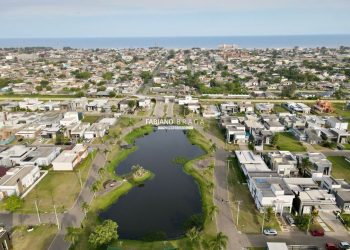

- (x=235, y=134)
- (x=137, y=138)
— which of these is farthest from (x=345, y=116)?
(x=137, y=138)

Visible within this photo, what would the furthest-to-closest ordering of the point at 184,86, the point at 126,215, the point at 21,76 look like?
the point at 21,76 → the point at 184,86 → the point at 126,215

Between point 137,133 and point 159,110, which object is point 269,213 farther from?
point 159,110

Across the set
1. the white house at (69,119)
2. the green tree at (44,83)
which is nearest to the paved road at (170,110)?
the white house at (69,119)

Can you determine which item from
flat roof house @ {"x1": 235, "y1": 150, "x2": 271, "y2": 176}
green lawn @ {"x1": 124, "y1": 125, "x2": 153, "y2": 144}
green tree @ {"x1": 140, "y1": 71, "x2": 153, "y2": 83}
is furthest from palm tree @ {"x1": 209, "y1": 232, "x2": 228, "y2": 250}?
green tree @ {"x1": 140, "y1": 71, "x2": 153, "y2": 83}

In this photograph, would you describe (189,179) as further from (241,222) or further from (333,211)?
(333,211)

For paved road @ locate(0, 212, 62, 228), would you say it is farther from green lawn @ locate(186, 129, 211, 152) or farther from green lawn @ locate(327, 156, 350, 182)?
green lawn @ locate(327, 156, 350, 182)

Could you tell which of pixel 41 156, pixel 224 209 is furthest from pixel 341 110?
pixel 41 156
